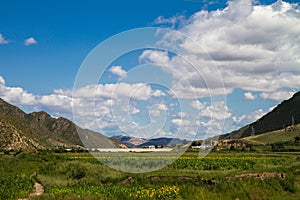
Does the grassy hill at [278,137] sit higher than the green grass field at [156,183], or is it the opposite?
the grassy hill at [278,137]

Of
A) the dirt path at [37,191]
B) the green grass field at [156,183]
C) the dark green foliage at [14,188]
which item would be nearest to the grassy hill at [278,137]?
the green grass field at [156,183]

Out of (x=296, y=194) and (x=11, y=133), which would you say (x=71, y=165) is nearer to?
(x=296, y=194)

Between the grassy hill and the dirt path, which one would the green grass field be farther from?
the grassy hill

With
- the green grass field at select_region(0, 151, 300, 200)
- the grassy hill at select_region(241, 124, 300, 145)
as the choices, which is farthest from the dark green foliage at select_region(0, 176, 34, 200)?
the grassy hill at select_region(241, 124, 300, 145)

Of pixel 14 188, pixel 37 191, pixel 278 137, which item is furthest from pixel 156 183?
pixel 278 137

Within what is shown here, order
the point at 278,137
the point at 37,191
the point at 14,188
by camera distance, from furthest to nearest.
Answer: the point at 278,137, the point at 37,191, the point at 14,188

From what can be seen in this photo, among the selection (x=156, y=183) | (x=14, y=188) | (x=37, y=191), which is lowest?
(x=37, y=191)

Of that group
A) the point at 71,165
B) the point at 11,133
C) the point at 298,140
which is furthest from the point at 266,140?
the point at 71,165

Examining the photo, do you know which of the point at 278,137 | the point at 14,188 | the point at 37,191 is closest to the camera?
the point at 14,188

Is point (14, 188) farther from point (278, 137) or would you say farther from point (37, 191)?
point (278, 137)

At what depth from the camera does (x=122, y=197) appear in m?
22.8

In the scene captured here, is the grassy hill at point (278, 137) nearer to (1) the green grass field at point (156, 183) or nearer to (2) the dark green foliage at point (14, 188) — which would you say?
(1) the green grass field at point (156, 183)

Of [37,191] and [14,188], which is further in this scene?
[37,191]

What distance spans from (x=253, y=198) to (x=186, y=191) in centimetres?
388
